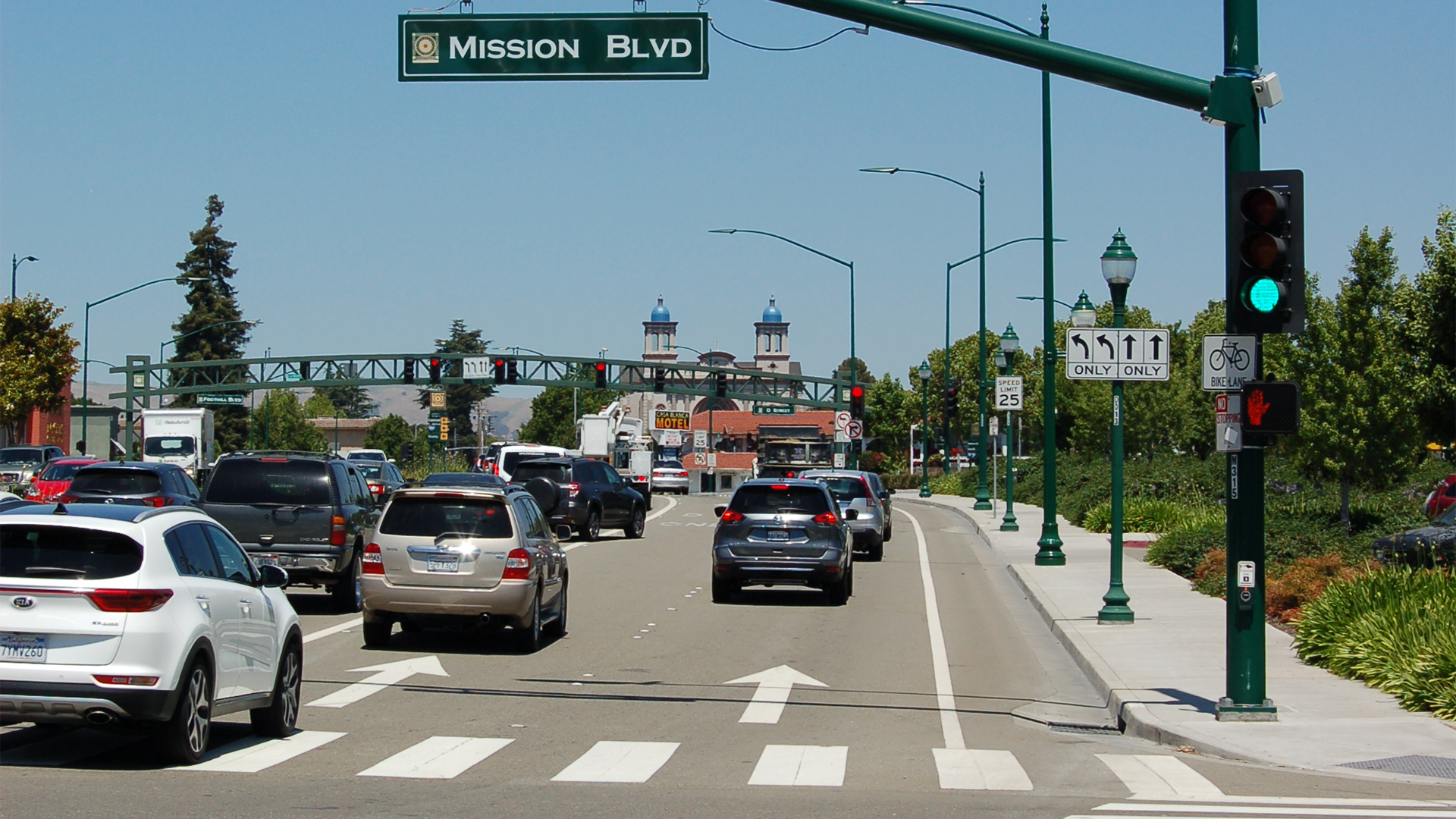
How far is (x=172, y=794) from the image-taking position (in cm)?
891

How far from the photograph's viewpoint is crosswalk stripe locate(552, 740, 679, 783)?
9953mm

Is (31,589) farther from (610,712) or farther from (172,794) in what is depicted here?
(610,712)

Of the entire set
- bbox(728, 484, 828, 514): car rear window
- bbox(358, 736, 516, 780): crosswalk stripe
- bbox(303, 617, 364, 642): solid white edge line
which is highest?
bbox(728, 484, 828, 514): car rear window

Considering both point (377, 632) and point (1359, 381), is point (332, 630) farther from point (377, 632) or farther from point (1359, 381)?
point (1359, 381)

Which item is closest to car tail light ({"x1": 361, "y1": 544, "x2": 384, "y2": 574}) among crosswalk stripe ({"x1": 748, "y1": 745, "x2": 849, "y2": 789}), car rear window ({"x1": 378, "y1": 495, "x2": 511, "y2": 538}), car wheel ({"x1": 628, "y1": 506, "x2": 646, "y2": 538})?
car rear window ({"x1": 378, "y1": 495, "x2": 511, "y2": 538})

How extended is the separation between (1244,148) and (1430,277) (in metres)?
14.3

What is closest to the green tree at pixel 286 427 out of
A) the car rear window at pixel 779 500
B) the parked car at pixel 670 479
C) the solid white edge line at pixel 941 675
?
the parked car at pixel 670 479

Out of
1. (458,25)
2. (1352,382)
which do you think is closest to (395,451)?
(1352,382)

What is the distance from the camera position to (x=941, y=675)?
15.5 m

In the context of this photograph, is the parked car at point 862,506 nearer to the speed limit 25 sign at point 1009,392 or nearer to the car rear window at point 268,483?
the speed limit 25 sign at point 1009,392

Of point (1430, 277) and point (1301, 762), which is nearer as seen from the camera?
point (1301, 762)

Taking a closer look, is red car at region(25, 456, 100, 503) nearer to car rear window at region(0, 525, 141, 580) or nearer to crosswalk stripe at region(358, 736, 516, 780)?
crosswalk stripe at region(358, 736, 516, 780)

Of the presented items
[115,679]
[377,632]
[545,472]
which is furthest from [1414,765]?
[545,472]

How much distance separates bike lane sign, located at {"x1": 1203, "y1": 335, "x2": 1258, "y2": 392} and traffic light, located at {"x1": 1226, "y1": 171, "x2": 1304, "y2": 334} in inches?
10.0
